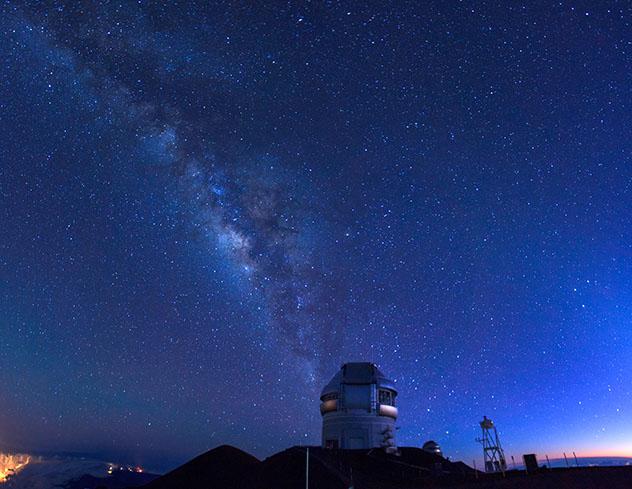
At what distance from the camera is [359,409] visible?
172 ft

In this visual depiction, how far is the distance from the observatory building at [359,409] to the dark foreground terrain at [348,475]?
503cm

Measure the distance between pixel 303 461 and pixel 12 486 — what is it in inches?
8827

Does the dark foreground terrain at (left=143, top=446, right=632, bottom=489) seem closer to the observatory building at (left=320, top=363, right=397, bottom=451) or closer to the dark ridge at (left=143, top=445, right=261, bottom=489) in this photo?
the dark ridge at (left=143, top=445, right=261, bottom=489)

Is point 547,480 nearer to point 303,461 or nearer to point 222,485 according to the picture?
point 303,461

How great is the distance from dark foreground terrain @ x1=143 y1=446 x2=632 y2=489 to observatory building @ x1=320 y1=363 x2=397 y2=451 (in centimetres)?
503

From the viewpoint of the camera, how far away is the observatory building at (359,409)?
168 ft

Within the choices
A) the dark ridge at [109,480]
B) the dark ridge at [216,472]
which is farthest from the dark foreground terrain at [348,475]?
the dark ridge at [109,480]

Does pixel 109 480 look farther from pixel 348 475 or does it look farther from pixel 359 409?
pixel 348 475

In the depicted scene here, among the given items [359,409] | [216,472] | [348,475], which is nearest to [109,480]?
[359,409]

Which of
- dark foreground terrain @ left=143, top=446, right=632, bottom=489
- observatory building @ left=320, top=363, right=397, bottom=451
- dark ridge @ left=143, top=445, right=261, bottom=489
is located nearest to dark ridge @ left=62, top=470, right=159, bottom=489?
observatory building @ left=320, top=363, right=397, bottom=451

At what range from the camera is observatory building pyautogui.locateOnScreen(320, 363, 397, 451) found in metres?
51.3

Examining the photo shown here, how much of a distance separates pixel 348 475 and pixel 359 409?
18987mm

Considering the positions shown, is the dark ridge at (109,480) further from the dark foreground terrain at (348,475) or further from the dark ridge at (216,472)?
the dark foreground terrain at (348,475)

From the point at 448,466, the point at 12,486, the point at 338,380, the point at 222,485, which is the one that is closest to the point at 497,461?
the point at 448,466
